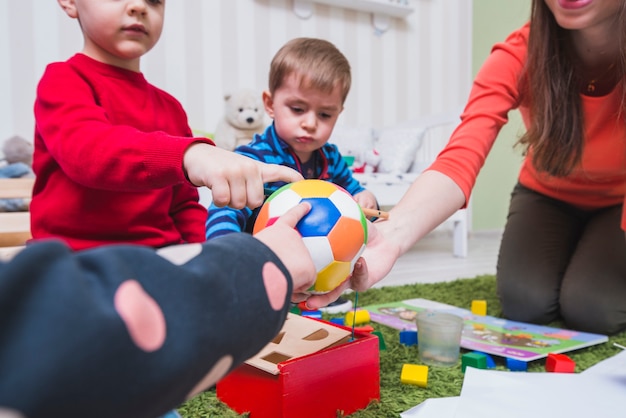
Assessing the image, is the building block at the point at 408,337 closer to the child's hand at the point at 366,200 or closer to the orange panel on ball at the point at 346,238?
the child's hand at the point at 366,200

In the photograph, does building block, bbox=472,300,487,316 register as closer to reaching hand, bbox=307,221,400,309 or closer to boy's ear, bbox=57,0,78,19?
reaching hand, bbox=307,221,400,309

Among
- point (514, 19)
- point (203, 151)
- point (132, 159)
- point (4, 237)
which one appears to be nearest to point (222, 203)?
point (203, 151)

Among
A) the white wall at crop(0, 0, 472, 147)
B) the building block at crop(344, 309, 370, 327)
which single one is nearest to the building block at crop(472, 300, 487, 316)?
the building block at crop(344, 309, 370, 327)

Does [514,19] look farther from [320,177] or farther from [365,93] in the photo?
[320,177]

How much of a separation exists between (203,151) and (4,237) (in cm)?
101

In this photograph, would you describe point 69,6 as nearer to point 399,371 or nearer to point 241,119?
point 399,371

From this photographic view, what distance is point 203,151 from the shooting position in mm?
622

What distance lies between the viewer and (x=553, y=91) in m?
1.14

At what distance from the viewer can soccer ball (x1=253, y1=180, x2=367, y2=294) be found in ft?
1.89

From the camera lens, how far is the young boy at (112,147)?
0.72m

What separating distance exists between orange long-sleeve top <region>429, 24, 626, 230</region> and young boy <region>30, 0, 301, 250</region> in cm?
53

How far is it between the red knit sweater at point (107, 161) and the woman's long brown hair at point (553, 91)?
2.65 feet

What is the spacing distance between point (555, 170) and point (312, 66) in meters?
0.65

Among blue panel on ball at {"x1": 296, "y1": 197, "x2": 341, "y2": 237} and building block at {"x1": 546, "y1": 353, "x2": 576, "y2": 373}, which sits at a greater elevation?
blue panel on ball at {"x1": 296, "y1": 197, "x2": 341, "y2": 237}
